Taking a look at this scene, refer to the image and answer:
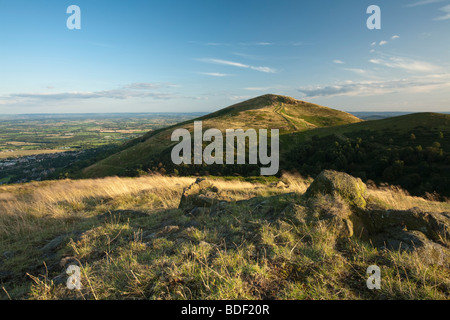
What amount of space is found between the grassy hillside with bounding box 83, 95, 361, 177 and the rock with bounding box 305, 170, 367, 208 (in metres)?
47.4

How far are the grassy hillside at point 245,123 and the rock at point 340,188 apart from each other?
47374 millimetres

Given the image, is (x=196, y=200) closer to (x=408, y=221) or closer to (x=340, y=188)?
(x=340, y=188)

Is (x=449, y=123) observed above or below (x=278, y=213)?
above

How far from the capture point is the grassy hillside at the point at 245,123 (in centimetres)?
5571

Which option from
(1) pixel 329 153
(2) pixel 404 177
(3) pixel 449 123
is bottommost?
(2) pixel 404 177

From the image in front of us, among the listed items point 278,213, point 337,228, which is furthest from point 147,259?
point 337,228

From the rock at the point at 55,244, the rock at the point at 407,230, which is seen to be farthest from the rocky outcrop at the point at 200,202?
the rock at the point at 407,230

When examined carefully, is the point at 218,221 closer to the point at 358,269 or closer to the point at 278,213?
the point at 278,213

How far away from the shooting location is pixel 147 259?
Result: 341 centimetres

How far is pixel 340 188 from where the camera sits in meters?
4.95

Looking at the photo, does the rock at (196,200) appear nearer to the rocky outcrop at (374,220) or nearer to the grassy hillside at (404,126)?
the rocky outcrop at (374,220)
